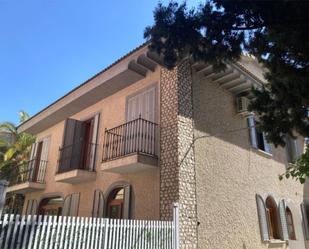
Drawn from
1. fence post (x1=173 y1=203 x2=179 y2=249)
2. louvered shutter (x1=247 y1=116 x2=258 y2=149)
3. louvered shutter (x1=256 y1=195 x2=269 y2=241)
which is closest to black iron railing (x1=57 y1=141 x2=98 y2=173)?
fence post (x1=173 y1=203 x2=179 y2=249)

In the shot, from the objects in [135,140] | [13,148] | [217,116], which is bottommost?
[135,140]

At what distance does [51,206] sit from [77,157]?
13.9 feet

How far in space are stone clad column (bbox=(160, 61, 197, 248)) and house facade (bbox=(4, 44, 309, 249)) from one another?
0.10 feet

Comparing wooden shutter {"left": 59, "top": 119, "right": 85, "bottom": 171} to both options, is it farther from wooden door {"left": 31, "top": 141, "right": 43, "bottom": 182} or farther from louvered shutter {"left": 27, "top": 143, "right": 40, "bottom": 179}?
wooden door {"left": 31, "top": 141, "right": 43, "bottom": 182}

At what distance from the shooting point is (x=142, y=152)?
873 cm

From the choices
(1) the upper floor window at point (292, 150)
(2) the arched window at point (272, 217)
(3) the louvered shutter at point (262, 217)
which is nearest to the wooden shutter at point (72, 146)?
(3) the louvered shutter at point (262, 217)

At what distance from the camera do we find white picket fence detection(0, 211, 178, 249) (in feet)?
16.8

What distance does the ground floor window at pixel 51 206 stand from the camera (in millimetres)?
13312

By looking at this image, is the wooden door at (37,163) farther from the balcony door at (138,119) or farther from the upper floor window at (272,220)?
the upper floor window at (272,220)

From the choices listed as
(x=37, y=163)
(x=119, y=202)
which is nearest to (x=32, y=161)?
(x=37, y=163)

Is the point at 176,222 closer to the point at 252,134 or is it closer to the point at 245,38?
the point at 245,38

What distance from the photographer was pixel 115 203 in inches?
400

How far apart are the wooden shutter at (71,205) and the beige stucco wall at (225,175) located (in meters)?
5.24

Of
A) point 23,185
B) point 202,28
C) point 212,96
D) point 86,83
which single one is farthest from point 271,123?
point 23,185
